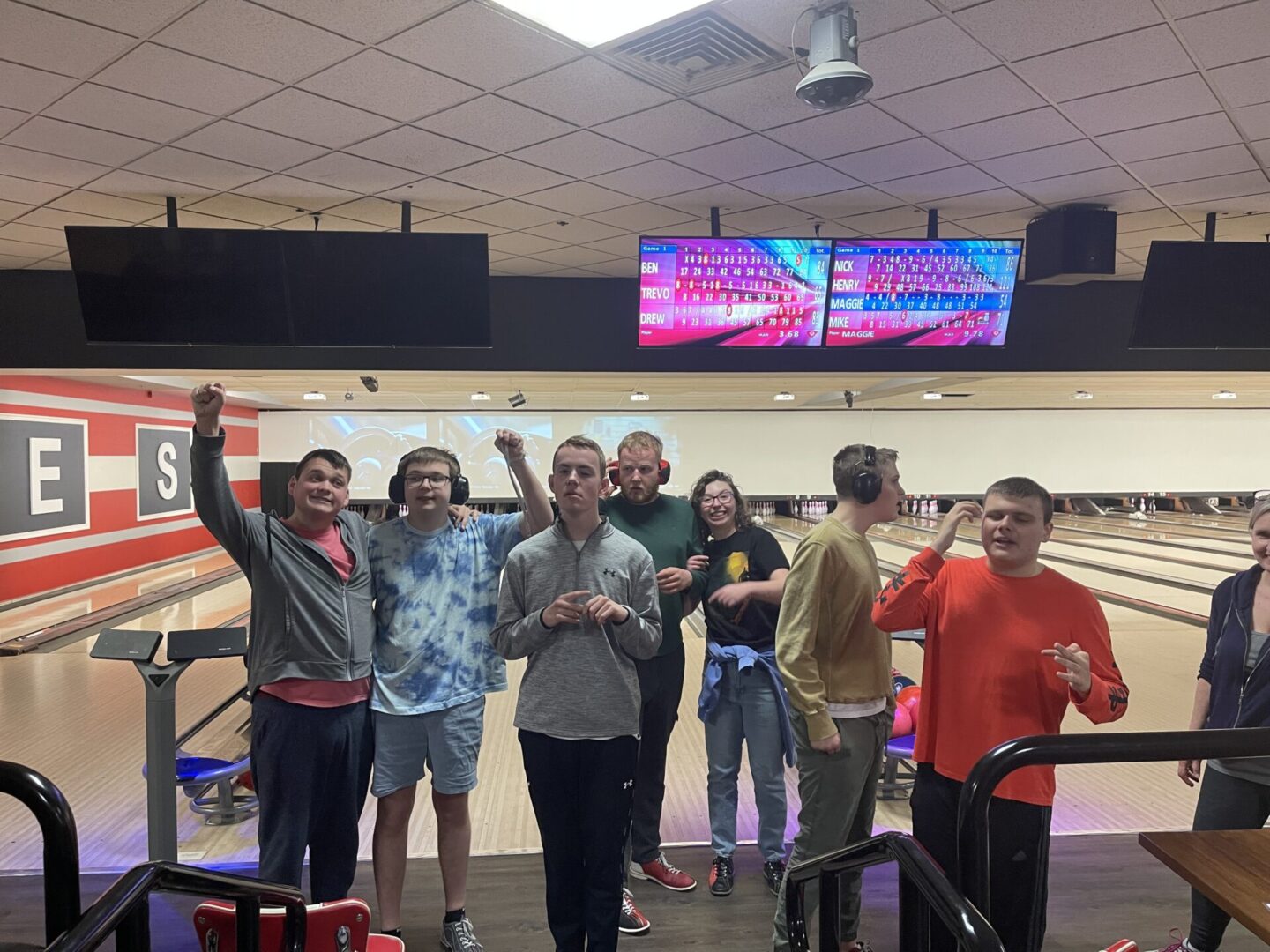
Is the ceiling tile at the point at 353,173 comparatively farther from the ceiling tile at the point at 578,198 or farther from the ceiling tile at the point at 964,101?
the ceiling tile at the point at 964,101

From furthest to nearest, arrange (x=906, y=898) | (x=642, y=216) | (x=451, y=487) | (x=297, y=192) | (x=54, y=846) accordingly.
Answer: (x=642, y=216)
(x=297, y=192)
(x=451, y=487)
(x=906, y=898)
(x=54, y=846)

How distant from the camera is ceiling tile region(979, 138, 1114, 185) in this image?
328cm

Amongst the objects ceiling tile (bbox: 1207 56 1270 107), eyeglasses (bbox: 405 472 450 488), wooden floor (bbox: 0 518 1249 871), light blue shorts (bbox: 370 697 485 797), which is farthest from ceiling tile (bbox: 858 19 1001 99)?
wooden floor (bbox: 0 518 1249 871)

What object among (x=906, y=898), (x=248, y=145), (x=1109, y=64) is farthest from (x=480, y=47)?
(x=906, y=898)

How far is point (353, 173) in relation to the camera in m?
3.54

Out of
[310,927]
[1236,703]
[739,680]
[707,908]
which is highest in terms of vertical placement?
[1236,703]

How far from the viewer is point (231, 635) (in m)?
2.75

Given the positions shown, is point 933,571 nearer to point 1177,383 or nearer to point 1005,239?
point 1005,239

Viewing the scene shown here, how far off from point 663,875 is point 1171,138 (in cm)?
335

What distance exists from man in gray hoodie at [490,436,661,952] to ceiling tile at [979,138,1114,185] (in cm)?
252

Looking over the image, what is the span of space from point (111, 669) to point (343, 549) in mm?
4441

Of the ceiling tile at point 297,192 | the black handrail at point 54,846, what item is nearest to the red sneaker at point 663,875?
the black handrail at point 54,846

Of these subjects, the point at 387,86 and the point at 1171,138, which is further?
the point at 1171,138

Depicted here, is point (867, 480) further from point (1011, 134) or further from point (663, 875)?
point (1011, 134)
